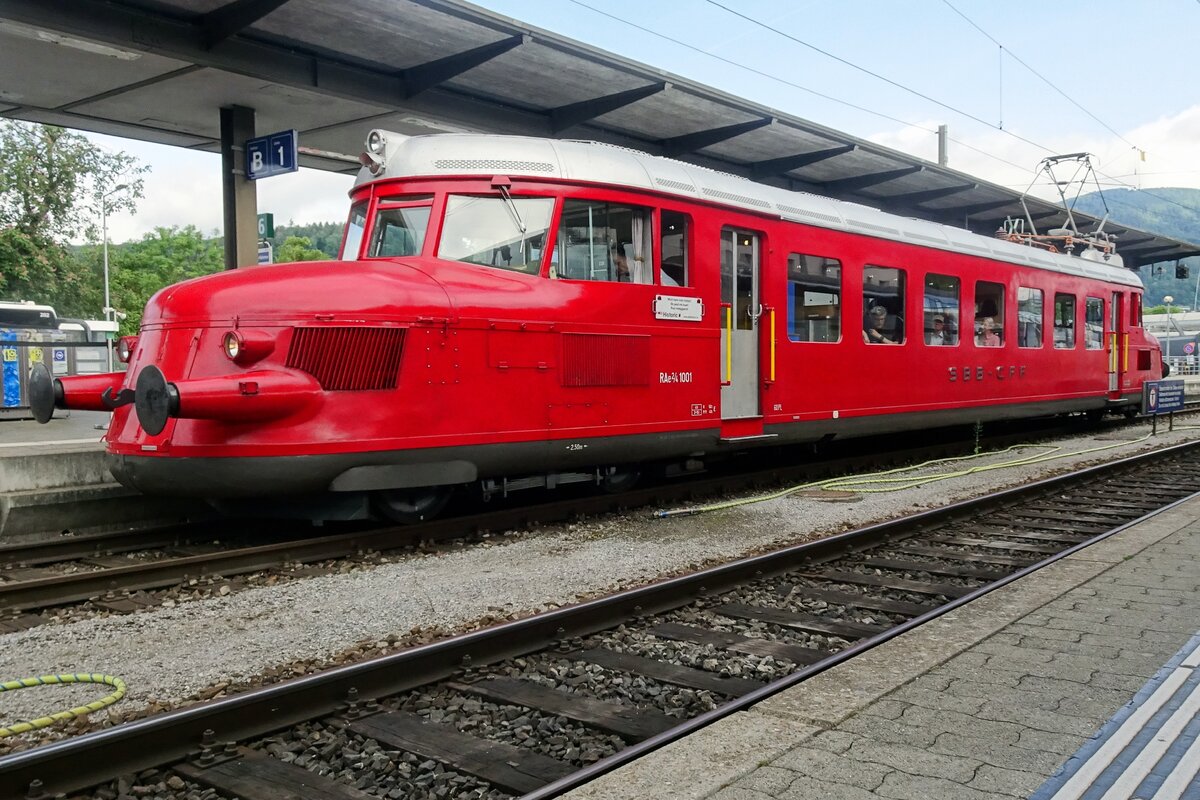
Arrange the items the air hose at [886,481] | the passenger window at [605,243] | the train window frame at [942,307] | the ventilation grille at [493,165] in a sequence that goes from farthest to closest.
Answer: the train window frame at [942,307] < the air hose at [886,481] < the passenger window at [605,243] < the ventilation grille at [493,165]

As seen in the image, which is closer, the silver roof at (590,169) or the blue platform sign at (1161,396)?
the silver roof at (590,169)

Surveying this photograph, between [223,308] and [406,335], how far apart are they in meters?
1.28

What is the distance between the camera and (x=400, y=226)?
26.9 ft

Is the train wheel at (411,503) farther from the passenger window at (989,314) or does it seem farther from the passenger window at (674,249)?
the passenger window at (989,314)

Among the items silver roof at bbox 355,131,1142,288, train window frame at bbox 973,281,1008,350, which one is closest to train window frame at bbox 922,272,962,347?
train window frame at bbox 973,281,1008,350

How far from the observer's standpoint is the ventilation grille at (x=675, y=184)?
9.05 m

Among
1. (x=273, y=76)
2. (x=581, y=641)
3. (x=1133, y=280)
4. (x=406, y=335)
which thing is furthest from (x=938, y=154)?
(x=581, y=641)

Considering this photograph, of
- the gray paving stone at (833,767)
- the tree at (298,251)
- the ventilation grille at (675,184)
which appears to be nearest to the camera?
the gray paving stone at (833,767)

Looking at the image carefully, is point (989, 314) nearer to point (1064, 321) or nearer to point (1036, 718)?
point (1064, 321)

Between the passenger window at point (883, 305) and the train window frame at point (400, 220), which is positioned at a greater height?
the train window frame at point (400, 220)

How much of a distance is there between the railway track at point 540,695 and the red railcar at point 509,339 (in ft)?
8.41

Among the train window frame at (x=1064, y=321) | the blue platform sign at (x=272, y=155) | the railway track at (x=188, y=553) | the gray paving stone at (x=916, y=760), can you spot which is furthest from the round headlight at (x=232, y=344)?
the train window frame at (x=1064, y=321)

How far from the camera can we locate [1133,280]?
64.7ft

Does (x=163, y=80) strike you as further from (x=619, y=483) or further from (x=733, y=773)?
(x=733, y=773)
